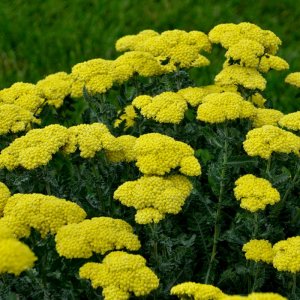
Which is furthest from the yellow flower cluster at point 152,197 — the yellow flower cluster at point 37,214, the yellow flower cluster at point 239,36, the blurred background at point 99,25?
the blurred background at point 99,25

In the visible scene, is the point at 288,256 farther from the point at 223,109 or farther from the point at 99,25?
the point at 99,25

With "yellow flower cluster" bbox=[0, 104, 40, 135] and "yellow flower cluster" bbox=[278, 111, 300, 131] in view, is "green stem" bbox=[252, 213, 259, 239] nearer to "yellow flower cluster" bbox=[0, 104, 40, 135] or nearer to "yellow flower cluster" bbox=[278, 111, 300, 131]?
"yellow flower cluster" bbox=[278, 111, 300, 131]

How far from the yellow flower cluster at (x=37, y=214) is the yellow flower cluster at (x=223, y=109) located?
0.78 m

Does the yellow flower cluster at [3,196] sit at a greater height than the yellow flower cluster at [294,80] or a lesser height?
greater

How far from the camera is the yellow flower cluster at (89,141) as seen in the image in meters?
3.30

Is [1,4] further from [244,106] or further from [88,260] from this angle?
[88,260]

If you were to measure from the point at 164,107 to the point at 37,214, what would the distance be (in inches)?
37.1

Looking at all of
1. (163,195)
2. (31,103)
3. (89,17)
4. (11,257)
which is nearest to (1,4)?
(89,17)

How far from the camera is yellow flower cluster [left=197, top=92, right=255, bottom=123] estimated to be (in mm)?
3416

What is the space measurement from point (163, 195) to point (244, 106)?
73cm

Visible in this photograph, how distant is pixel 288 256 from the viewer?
9.66 feet

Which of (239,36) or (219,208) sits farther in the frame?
(239,36)

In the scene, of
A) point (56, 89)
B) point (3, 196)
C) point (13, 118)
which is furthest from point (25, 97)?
point (3, 196)

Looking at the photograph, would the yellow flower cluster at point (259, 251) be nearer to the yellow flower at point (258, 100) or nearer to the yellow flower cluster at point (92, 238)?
the yellow flower cluster at point (92, 238)
